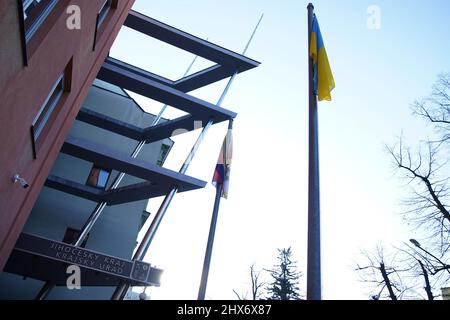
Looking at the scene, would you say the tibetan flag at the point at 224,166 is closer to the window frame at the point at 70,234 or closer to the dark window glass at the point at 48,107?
the dark window glass at the point at 48,107

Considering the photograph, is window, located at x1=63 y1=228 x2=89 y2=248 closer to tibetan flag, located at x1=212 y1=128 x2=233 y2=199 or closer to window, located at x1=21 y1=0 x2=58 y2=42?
tibetan flag, located at x1=212 y1=128 x2=233 y2=199

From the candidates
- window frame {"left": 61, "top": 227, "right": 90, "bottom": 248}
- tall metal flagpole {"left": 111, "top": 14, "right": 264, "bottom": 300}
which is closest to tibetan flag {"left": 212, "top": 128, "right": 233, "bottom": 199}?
tall metal flagpole {"left": 111, "top": 14, "right": 264, "bottom": 300}

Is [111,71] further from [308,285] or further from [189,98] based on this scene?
[308,285]

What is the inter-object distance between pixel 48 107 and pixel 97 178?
809 cm

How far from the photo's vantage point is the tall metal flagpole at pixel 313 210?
3844 millimetres

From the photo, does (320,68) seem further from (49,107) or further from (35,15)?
(49,107)

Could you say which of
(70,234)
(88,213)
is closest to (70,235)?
(70,234)

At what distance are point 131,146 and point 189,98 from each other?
18.7 ft

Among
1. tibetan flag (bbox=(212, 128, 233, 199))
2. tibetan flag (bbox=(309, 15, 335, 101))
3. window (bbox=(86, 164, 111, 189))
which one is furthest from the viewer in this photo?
window (bbox=(86, 164, 111, 189))

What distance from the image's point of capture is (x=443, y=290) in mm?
16250

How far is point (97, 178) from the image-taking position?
15008mm

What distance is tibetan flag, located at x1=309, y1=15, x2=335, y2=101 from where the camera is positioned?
642 cm

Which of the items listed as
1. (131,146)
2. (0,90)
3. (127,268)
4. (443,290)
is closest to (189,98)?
(131,146)

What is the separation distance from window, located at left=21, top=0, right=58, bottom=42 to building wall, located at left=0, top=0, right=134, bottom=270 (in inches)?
3.6
